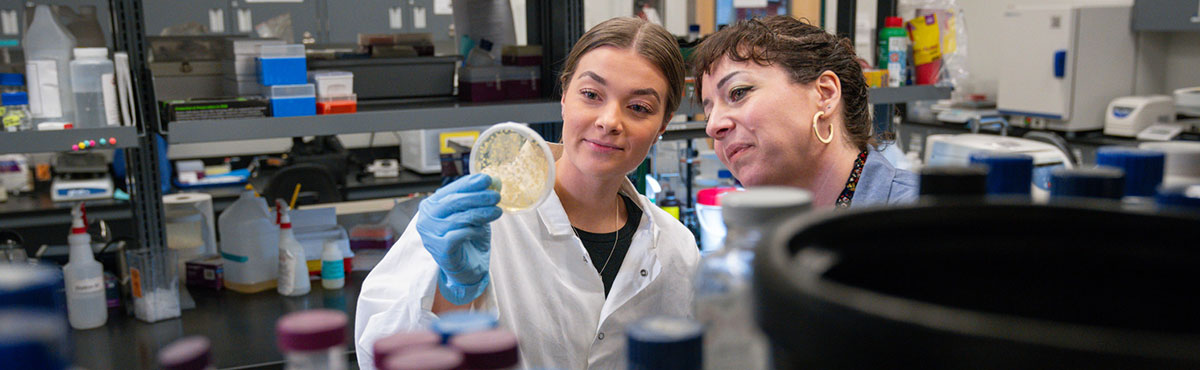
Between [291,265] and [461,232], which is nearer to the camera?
[461,232]

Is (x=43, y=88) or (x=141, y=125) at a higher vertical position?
(x=43, y=88)

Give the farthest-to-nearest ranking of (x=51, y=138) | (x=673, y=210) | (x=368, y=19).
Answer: (x=368, y=19) → (x=673, y=210) → (x=51, y=138)

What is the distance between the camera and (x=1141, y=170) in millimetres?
726

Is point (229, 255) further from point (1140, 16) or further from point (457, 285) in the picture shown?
point (1140, 16)

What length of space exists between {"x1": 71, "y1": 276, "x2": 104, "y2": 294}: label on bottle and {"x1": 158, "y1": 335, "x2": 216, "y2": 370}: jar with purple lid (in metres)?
2.12

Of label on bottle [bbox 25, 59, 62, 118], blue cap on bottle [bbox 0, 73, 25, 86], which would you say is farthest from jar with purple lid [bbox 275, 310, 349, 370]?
blue cap on bottle [bbox 0, 73, 25, 86]

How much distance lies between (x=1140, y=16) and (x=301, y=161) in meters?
4.76

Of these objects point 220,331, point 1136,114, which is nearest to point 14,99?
point 220,331

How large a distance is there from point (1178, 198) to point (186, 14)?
20.2ft

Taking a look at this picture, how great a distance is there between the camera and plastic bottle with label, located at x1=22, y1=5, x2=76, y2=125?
2254 mm

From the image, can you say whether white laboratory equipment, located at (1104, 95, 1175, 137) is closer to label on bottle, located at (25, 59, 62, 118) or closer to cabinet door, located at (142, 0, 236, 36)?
label on bottle, located at (25, 59, 62, 118)

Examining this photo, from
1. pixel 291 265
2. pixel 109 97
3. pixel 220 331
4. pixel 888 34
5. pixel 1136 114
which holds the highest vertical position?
pixel 888 34

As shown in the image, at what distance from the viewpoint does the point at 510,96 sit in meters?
3.02

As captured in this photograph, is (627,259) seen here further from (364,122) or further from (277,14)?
(277,14)
